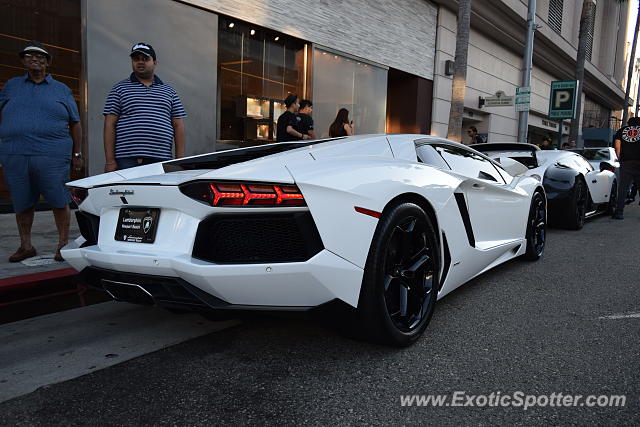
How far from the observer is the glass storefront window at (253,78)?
8844 millimetres

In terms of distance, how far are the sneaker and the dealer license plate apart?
2.32 metres

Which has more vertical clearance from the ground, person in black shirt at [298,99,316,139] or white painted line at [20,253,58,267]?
person in black shirt at [298,99,316,139]

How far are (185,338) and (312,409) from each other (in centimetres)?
104

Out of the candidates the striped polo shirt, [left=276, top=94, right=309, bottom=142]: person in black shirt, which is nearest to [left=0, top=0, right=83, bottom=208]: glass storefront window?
[left=276, top=94, right=309, bottom=142]: person in black shirt

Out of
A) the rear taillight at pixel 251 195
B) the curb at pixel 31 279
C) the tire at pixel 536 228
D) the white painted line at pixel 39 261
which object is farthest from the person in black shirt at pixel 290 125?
the rear taillight at pixel 251 195

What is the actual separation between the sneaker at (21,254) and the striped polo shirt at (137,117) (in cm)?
121

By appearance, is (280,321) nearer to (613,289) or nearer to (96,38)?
(613,289)

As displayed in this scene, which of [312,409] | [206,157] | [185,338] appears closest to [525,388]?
[312,409]

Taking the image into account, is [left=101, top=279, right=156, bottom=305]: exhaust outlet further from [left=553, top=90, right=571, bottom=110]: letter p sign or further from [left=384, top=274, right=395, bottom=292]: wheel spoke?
[left=553, top=90, right=571, bottom=110]: letter p sign

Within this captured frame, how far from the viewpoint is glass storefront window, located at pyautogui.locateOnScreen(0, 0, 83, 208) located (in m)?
6.52

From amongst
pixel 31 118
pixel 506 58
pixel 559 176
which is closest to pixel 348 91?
pixel 559 176

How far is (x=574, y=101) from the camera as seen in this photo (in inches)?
545

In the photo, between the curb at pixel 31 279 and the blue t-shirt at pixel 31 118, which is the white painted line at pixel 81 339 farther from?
the blue t-shirt at pixel 31 118

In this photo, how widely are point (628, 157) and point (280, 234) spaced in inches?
328
